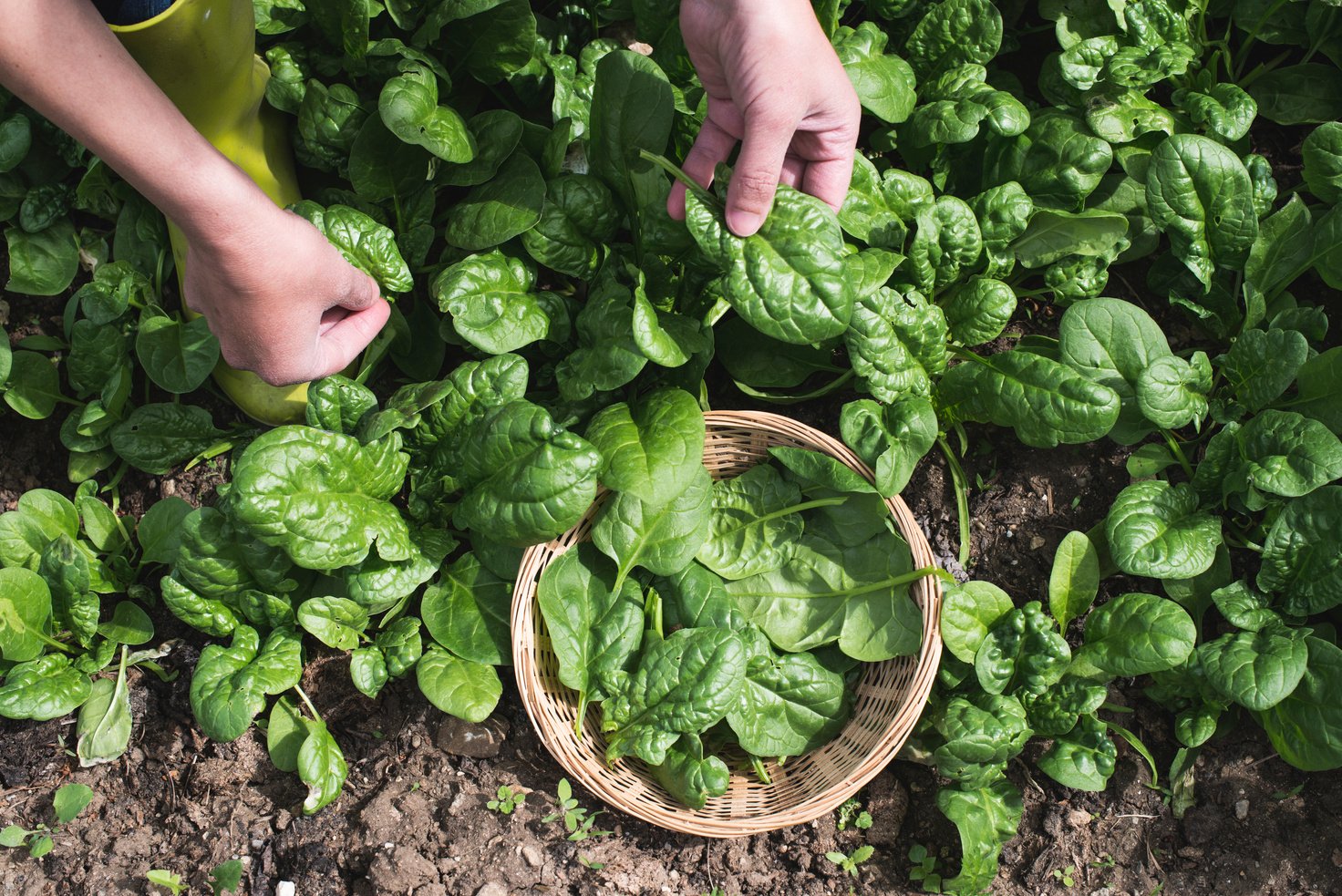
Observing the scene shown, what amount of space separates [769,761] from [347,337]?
135cm

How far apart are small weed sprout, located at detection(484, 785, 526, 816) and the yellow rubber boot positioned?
1.02 metres

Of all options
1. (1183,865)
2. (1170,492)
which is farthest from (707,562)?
(1183,865)

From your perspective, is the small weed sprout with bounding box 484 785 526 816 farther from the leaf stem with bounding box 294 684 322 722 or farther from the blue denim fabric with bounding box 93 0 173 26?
the blue denim fabric with bounding box 93 0 173 26

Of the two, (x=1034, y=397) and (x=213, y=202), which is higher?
(x=213, y=202)

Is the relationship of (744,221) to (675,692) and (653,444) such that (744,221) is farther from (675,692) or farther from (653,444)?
(675,692)

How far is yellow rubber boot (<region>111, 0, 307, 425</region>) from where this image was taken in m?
2.04

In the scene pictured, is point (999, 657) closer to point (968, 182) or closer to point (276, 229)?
point (968, 182)

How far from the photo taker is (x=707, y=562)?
7.87 ft

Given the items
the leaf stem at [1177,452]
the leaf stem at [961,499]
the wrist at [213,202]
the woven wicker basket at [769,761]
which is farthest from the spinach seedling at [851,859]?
the wrist at [213,202]

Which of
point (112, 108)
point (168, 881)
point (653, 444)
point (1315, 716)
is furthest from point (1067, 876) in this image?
point (112, 108)

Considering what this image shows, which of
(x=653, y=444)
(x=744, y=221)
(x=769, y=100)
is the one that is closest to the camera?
(x=769, y=100)

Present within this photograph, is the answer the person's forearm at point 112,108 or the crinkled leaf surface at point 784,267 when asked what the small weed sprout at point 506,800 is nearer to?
the crinkled leaf surface at point 784,267

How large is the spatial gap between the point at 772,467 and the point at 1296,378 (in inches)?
48.0

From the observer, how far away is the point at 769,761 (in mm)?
2418
